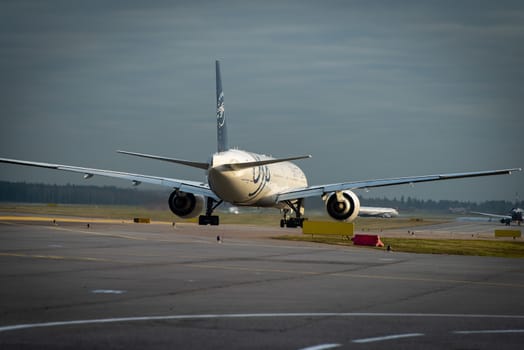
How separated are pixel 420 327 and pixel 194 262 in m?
15.1

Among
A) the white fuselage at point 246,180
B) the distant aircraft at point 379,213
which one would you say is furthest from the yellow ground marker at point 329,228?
the distant aircraft at point 379,213

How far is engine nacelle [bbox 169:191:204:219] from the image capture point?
2630 inches

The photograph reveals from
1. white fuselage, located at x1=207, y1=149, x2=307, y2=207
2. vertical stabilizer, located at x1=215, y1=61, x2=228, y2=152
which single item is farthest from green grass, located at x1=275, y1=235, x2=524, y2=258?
vertical stabilizer, located at x1=215, y1=61, x2=228, y2=152

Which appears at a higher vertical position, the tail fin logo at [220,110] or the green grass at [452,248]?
the tail fin logo at [220,110]

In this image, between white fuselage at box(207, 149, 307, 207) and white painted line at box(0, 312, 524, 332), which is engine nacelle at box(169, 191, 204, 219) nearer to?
white fuselage at box(207, 149, 307, 207)

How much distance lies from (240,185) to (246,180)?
807mm

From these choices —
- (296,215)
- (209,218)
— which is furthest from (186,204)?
(296,215)

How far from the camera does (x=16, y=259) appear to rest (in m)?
27.0

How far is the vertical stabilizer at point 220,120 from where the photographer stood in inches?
2645

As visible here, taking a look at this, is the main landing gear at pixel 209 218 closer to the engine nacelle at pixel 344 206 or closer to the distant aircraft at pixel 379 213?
the engine nacelle at pixel 344 206

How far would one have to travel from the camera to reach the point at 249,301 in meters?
17.6

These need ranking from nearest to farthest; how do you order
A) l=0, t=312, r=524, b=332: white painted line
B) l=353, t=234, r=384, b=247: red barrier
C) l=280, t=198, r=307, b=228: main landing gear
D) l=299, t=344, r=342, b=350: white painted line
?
l=299, t=344, r=342, b=350: white painted line < l=0, t=312, r=524, b=332: white painted line < l=353, t=234, r=384, b=247: red barrier < l=280, t=198, r=307, b=228: main landing gear

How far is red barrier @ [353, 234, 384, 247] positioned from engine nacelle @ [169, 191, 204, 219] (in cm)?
2372

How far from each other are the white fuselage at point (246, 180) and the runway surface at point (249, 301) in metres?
26.6
